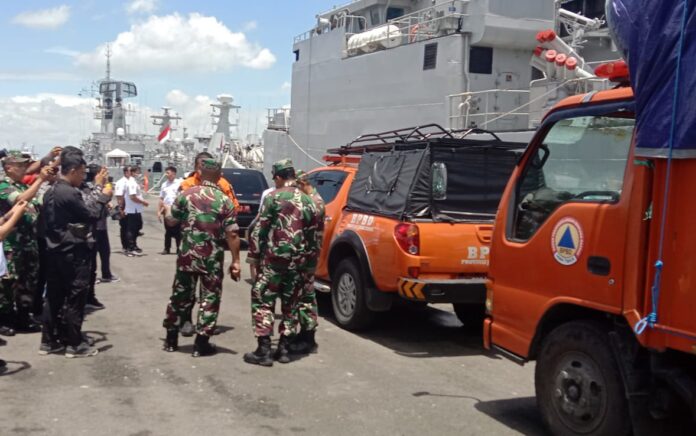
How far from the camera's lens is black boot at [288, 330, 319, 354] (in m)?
6.33

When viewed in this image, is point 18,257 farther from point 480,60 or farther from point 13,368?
point 480,60

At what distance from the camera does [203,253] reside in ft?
19.9

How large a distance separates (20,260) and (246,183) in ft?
28.2

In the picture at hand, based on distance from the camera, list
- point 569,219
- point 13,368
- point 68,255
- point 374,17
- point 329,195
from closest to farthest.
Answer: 1. point 569,219
2. point 13,368
3. point 68,255
4. point 329,195
5. point 374,17

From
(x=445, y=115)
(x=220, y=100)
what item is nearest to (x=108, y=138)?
(x=220, y=100)

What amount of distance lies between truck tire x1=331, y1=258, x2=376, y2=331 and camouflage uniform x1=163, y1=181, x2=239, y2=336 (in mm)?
1500

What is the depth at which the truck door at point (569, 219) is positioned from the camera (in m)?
3.89

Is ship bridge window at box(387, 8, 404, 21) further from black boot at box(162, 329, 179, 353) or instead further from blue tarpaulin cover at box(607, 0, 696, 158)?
blue tarpaulin cover at box(607, 0, 696, 158)

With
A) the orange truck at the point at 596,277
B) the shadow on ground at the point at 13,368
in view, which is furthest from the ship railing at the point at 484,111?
the shadow on ground at the point at 13,368

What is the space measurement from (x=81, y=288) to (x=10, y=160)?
5.11 feet

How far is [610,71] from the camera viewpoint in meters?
4.20

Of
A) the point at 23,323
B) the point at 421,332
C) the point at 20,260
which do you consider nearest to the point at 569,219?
the point at 421,332

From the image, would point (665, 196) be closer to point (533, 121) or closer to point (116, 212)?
point (116, 212)

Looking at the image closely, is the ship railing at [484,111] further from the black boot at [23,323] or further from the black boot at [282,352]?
the black boot at [23,323]
